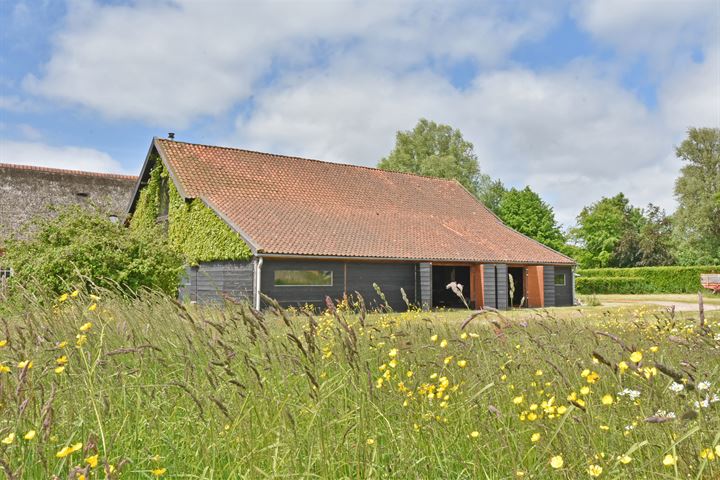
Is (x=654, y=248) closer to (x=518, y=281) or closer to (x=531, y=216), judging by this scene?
(x=531, y=216)

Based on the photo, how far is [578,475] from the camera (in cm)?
270

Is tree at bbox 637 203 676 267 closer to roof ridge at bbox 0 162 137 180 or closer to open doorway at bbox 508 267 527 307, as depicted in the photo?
open doorway at bbox 508 267 527 307

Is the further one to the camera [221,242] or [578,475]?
[221,242]

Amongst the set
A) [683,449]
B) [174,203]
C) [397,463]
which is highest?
[174,203]

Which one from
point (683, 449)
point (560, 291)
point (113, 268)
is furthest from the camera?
point (560, 291)

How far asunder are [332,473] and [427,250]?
845 inches

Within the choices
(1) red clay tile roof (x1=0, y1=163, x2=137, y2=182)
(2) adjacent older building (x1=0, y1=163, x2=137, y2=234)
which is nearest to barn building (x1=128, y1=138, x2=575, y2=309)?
(2) adjacent older building (x1=0, y1=163, x2=137, y2=234)

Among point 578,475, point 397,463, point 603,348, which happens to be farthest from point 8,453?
point 603,348

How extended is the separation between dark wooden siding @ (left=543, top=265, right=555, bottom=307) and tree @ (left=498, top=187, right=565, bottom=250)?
22894mm

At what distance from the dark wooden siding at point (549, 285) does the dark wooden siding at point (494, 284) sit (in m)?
2.81

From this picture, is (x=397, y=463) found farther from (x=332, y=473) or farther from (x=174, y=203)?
(x=174, y=203)

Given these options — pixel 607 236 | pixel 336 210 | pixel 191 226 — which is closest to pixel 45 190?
pixel 191 226

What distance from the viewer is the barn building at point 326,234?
20.6 m

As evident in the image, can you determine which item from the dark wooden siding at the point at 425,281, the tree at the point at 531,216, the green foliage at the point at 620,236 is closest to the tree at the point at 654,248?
the green foliage at the point at 620,236
